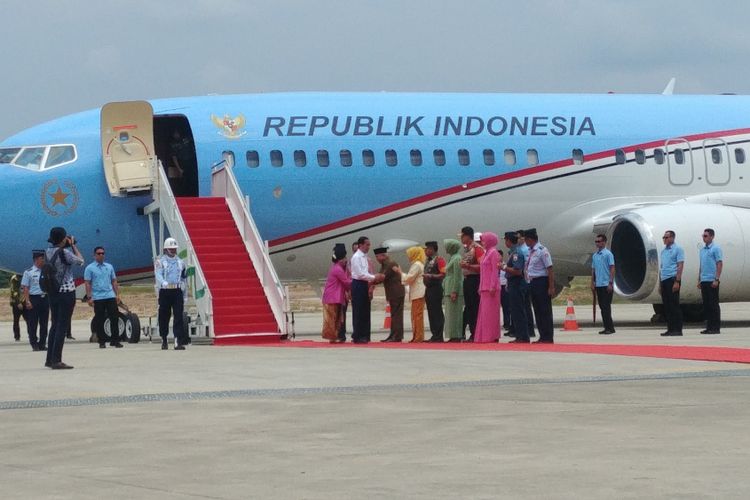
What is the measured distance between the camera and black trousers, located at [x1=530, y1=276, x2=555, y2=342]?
56.9ft

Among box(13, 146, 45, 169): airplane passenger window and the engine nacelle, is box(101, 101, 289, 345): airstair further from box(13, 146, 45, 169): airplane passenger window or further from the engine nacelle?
the engine nacelle

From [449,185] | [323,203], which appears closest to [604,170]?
[449,185]

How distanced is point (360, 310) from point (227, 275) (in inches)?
86.6

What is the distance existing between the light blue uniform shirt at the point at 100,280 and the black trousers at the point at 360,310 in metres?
3.42

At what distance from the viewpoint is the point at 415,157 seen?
22078 mm

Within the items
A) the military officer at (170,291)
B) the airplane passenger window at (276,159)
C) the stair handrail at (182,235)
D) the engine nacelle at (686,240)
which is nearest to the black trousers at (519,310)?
the engine nacelle at (686,240)

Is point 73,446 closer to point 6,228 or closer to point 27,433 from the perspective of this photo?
point 27,433

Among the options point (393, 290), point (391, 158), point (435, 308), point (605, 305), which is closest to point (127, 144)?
point (391, 158)

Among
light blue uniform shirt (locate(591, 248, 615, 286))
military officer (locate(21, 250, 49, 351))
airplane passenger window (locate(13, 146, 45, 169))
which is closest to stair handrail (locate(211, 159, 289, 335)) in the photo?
airplane passenger window (locate(13, 146, 45, 169))

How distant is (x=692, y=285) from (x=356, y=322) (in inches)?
225

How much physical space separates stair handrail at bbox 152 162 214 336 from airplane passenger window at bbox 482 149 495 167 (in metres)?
5.27

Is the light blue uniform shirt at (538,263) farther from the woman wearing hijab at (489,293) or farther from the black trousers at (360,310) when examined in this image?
the black trousers at (360,310)

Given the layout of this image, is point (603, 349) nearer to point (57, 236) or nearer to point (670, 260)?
point (670, 260)

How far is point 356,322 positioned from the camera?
735 inches
